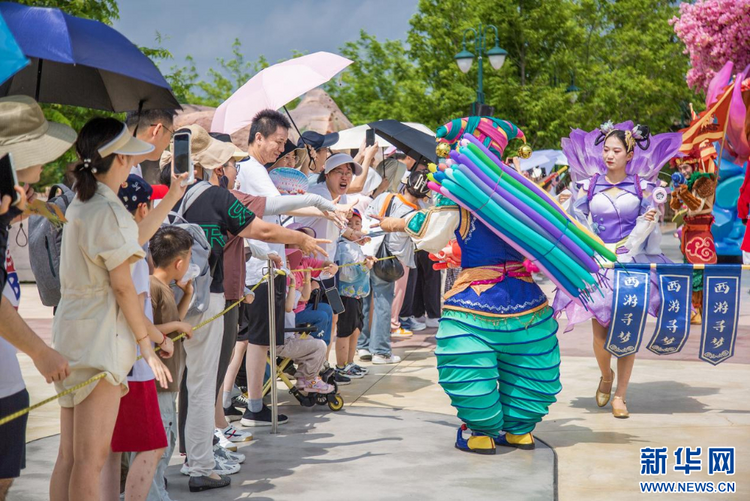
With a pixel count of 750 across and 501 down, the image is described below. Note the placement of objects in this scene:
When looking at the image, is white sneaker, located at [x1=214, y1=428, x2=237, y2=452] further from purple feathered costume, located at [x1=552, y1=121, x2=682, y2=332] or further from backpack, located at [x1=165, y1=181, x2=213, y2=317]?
purple feathered costume, located at [x1=552, y1=121, x2=682, y2=332]

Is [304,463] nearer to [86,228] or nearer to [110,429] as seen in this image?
A: [110,429]

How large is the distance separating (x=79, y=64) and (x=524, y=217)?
2.82 meters

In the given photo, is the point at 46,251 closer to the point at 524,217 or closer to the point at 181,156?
the point at 181,156

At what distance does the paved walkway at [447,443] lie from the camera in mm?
4855

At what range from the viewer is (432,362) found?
8.88 meters

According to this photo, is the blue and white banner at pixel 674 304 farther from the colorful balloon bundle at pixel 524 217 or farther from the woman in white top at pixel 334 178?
the woman in white top at pixel 334 178

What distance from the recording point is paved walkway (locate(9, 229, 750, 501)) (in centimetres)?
486

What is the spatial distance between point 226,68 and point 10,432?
161 ft

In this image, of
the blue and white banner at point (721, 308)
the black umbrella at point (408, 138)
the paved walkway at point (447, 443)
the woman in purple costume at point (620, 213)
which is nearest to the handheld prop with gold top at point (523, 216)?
the paved walkway at point (447, 443)

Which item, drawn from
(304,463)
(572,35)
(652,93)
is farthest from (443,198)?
(652,93)

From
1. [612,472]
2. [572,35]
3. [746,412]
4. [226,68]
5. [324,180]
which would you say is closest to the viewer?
[612,472]

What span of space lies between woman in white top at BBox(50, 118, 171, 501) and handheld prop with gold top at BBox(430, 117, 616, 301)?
242 cm

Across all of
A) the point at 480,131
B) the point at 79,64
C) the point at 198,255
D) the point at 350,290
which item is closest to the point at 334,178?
the point at 350,290

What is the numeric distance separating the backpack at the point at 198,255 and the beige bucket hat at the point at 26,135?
4.40 ft
